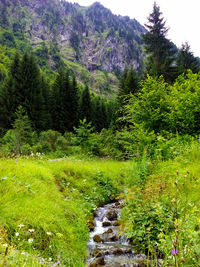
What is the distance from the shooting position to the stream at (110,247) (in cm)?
355

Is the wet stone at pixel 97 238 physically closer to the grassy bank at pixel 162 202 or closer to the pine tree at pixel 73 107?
the grassy bank at pixel 162 202

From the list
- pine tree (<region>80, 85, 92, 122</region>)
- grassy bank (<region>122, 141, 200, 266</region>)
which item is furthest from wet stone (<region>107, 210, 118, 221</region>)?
pine tree (<region>80, 85, 92, 122</region>)

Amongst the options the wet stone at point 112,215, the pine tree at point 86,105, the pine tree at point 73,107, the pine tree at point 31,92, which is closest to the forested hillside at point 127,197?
the wet stone at point 112,215

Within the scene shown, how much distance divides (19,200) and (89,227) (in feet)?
7.03

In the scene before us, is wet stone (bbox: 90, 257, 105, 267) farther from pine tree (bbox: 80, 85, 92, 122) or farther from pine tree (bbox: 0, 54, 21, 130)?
pine tree (bbox: 80, 85, 92, 122)

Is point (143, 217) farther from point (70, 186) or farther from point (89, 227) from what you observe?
point (70, 186)

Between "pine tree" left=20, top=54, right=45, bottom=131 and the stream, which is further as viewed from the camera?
"pine tree" left=20, top=54, right=45, bottom=131

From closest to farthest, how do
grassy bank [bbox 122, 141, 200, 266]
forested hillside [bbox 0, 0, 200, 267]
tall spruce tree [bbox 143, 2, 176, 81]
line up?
forested hillside [bbox 0, 0, 200, 267]
grassy bank [bbox 122, 141, 200, 266]
tall spruce tree [bbox 143, 2, 176, 81]

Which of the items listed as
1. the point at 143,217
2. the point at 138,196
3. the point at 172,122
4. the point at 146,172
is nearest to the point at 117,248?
the point at 143,217

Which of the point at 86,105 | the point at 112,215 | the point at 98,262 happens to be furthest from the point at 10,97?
the point at 98,262

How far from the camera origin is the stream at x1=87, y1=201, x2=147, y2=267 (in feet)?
11.7

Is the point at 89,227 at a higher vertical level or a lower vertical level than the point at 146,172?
lower

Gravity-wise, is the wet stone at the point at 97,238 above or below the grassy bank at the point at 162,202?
below

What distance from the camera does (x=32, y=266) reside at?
79.7 inches
